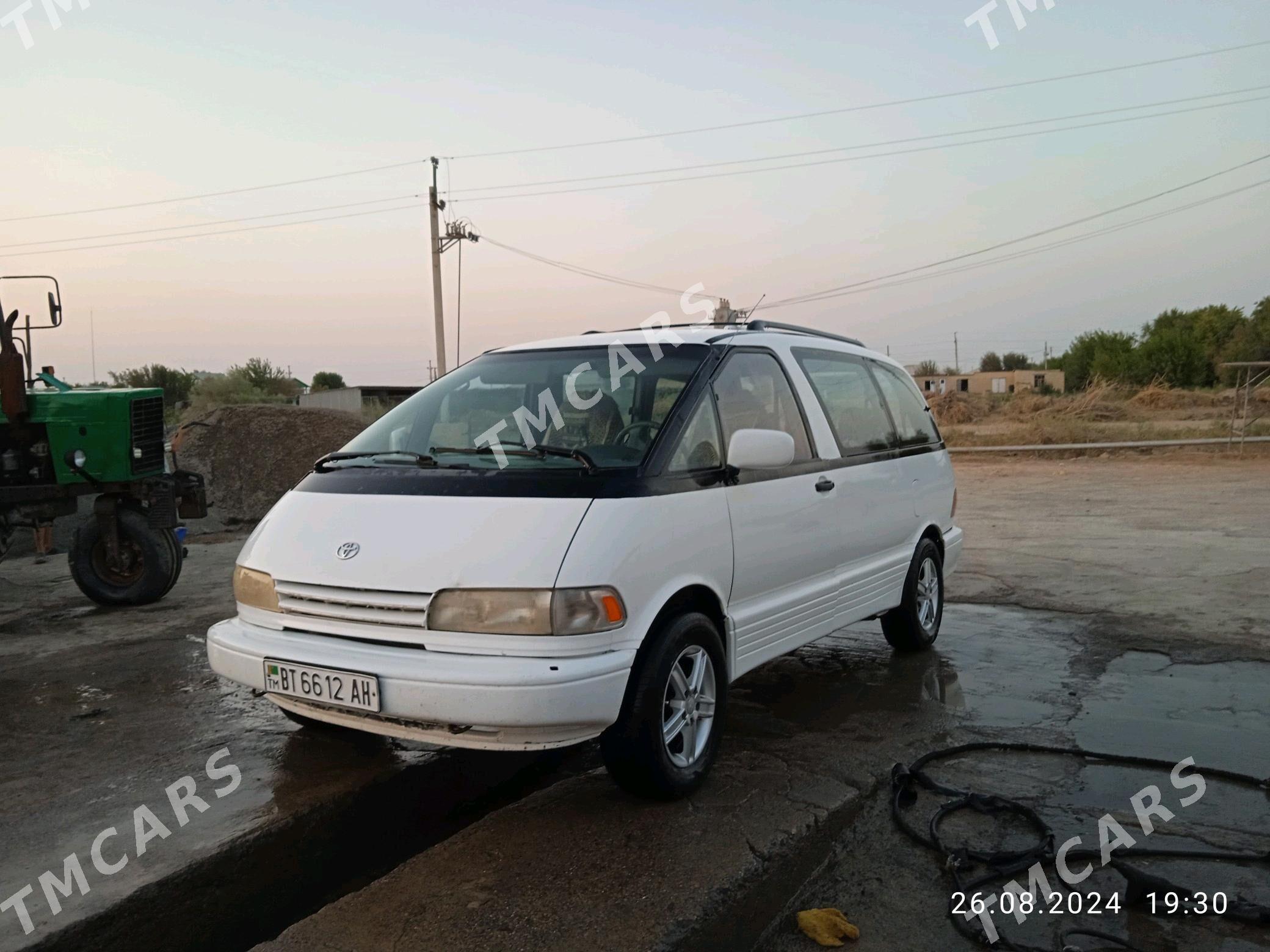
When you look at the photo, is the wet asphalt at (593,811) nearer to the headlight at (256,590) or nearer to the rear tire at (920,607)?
the rear tire at (920,607)

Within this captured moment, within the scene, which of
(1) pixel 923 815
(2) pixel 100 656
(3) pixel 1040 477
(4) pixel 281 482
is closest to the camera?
(1) pixel 923 815

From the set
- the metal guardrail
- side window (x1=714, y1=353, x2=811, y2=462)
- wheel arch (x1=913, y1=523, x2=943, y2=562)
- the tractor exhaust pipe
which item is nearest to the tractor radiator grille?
the tractor exhaust pipe

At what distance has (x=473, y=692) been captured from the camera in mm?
3133

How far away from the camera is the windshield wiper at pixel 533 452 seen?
12.1 feet

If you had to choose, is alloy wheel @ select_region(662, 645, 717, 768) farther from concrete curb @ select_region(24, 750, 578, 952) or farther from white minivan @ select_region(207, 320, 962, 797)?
concrete curb @ select_region(24, 750, 578, 952)

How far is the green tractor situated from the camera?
7320 millimetres

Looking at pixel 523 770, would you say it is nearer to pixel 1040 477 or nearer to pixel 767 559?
pixel 767 559

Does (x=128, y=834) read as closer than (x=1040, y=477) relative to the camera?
Yes

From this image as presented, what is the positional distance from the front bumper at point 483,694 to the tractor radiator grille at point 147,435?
5037 millimetres

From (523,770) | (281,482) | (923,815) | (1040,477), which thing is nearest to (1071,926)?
(923,815)

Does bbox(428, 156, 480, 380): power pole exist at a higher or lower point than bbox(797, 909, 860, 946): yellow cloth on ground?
higher

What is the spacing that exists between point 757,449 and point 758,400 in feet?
2.04

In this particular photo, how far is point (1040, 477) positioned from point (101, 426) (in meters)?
14.6

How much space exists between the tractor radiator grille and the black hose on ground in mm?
6347
